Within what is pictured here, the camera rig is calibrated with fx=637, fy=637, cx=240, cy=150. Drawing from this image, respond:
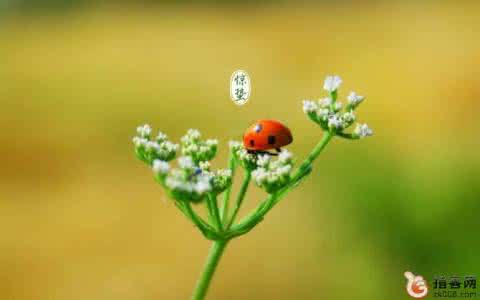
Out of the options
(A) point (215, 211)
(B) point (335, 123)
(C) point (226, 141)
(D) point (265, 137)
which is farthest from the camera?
(C) point (226, 141)

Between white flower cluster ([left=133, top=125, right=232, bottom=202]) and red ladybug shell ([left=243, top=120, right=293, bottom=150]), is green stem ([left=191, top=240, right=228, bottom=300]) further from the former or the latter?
red ladybug shell ([left=243, top=120, right=293, bottom=150])

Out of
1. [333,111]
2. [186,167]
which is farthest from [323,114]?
[186,167]

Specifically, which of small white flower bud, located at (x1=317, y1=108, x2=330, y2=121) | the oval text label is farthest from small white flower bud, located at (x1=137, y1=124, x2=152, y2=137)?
the oval text label

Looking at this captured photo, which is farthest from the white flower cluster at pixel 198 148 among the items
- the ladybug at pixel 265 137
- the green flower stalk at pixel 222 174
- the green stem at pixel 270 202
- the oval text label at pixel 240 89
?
the oval text label at pixel 240 89

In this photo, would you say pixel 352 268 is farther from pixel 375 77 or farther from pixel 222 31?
pixel 222 31

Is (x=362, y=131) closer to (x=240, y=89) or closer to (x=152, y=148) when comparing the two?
(x=152, y=148)

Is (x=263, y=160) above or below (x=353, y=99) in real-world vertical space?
below
